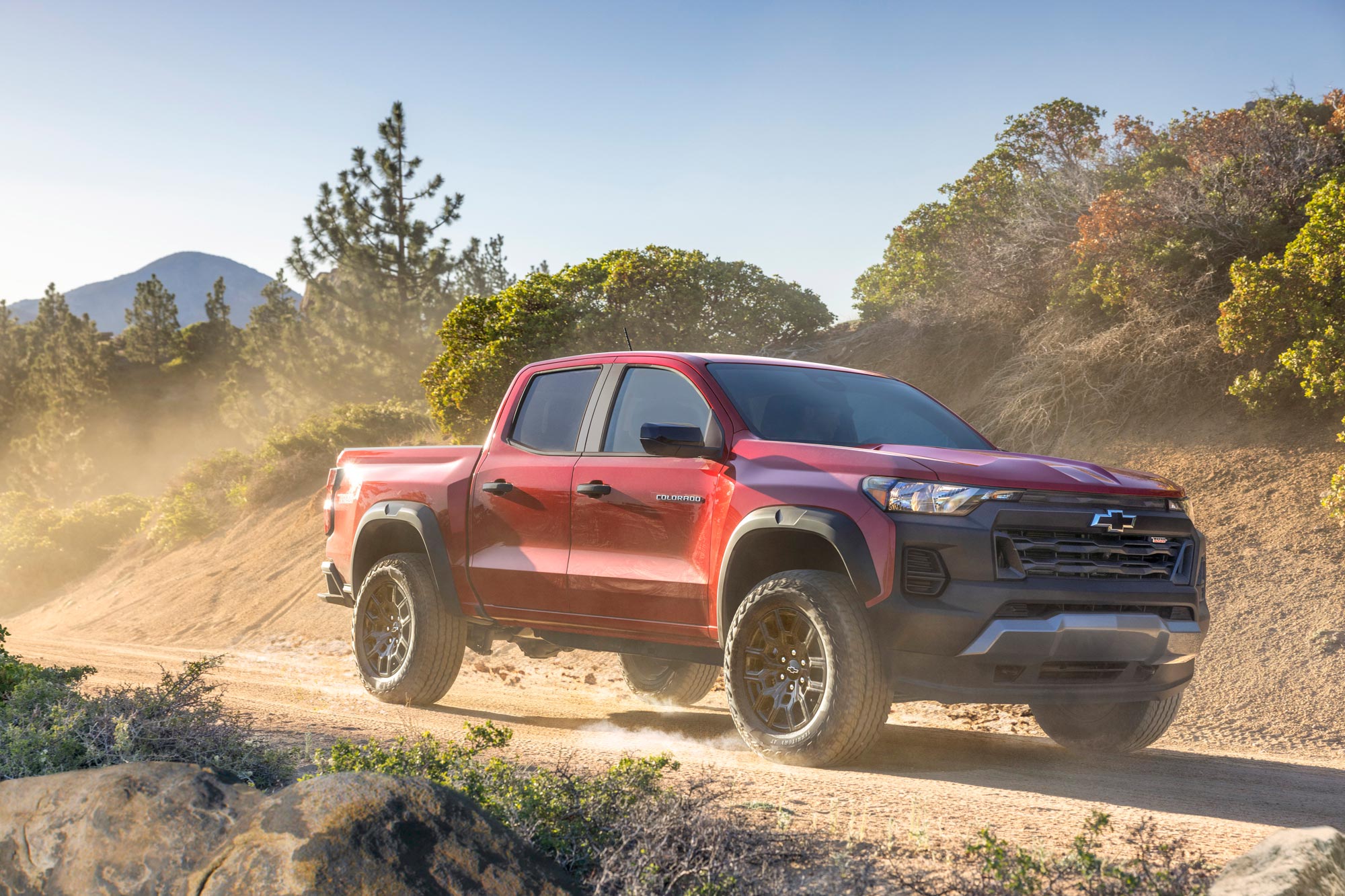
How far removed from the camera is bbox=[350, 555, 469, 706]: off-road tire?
7.09m

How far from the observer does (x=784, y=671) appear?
16.9 ft

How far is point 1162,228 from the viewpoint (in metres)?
13.1

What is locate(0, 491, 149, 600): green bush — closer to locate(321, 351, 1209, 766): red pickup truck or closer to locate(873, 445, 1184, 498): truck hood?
locate(321, 351, 1209, 766): red pickup truck

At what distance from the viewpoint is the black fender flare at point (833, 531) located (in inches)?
191

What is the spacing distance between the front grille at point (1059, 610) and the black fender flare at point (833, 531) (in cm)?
55

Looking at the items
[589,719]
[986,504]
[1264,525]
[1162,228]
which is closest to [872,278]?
[1162,228]

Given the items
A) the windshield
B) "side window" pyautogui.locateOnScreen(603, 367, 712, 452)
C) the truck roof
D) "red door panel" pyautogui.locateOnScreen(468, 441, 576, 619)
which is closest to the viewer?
the windshield

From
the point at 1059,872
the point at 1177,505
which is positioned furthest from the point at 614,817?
the point at 1177,505

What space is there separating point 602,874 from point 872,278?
2598cm

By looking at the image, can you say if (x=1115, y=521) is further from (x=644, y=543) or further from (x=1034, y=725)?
(x=1034, y=725)

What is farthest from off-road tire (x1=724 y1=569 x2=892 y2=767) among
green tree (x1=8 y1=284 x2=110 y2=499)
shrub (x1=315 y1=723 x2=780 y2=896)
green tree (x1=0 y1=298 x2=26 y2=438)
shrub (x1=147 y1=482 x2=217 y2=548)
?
green tree (x1=0 y1=298 x2=26 y2=438)

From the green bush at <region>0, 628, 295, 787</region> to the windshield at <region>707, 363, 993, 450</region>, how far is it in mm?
2815

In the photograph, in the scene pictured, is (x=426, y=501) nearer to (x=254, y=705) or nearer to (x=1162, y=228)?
(x=254, y=705)

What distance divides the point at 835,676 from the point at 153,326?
202 feet
